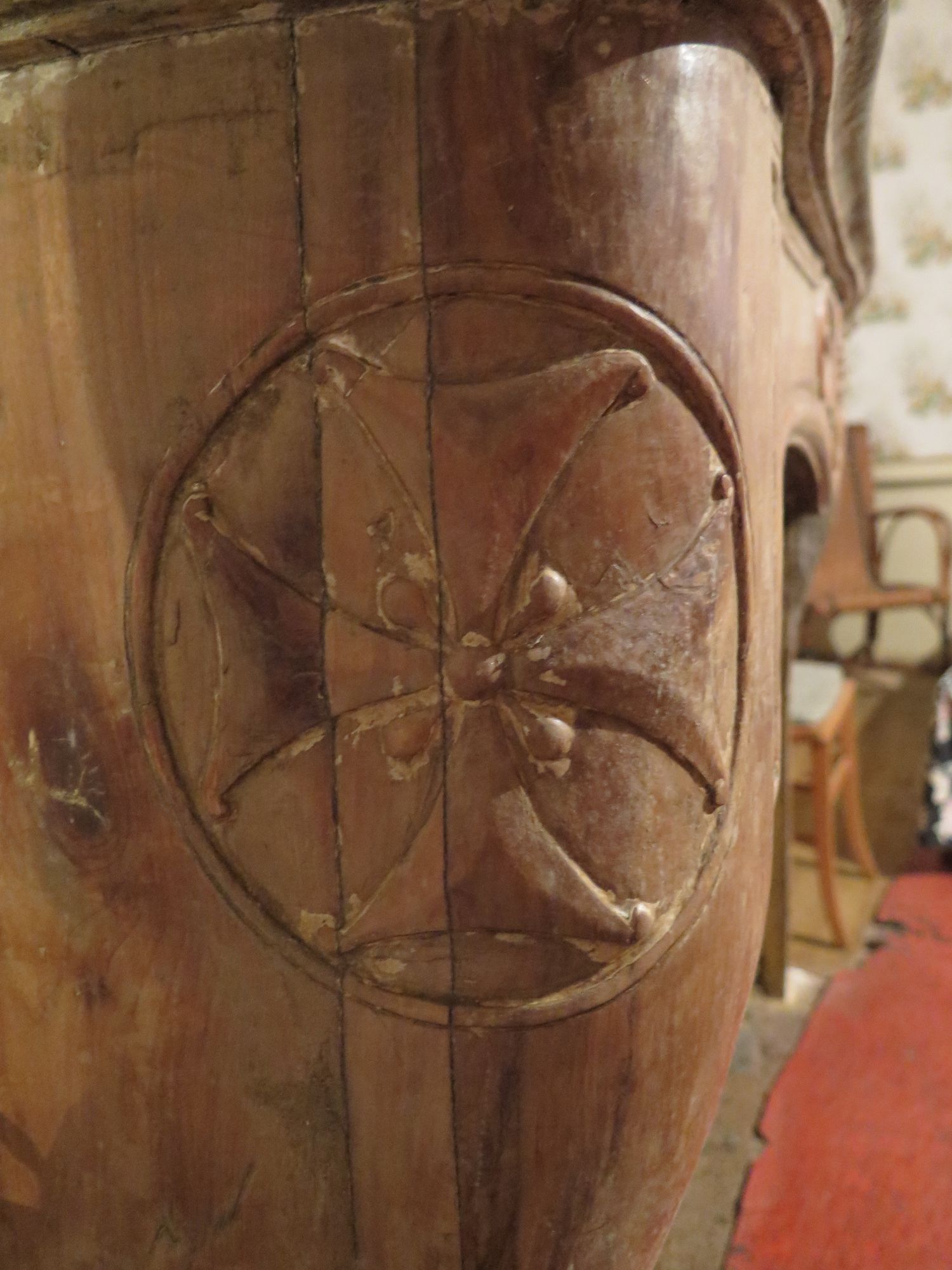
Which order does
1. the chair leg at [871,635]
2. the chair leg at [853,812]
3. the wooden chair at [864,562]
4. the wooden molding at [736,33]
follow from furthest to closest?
the chair leg at [871,635]
the wooden chair at [864,562]
the chair leg at [853,812]
the wooden molding at [736,33]

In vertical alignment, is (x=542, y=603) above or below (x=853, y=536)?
above

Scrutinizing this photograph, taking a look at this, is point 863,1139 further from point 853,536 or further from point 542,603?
point 853,536

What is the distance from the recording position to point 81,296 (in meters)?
0.63

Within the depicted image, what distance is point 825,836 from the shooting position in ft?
6.49

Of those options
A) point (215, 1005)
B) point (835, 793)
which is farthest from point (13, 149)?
point (835, 793)

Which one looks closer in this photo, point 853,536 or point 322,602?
point 322,602

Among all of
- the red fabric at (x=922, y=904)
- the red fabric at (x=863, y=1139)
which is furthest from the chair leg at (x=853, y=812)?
the red fabric at (x=863, y=1139)

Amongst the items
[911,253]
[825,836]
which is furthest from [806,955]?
[911,253]

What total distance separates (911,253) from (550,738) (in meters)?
3.65

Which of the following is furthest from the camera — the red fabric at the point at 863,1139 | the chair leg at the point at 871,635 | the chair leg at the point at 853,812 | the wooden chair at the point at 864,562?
the chair leg at the point at 871,635

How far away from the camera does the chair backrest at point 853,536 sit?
325cm

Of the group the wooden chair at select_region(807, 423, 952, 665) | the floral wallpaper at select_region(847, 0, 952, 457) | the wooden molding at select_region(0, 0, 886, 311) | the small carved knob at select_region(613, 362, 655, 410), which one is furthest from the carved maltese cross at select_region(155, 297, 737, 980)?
the floral wallpaper at select_region(847, 0, 952, 457)

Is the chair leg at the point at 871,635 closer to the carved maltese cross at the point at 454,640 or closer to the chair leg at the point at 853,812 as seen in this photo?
the chair leg at the point at 853,812

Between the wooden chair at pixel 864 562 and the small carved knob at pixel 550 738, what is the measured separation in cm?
274
